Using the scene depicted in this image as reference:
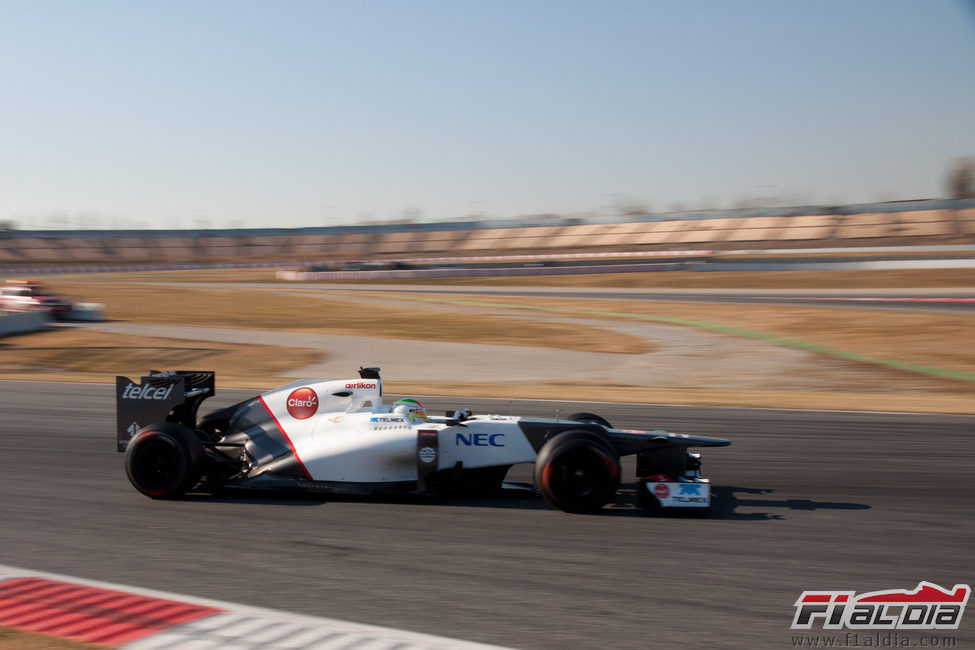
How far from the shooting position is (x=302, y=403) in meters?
6.96

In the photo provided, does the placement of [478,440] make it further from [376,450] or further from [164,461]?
[164,461]

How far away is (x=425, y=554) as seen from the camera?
17.4 feet

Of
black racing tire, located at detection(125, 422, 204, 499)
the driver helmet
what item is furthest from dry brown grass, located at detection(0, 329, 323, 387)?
the driver helmet

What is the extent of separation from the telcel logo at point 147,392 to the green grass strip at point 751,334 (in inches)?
559

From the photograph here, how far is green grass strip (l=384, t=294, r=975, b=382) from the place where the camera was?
1616 cm

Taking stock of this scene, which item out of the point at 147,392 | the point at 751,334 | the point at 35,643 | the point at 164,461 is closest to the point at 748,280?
the point at 751,334

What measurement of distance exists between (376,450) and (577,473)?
1.64 m

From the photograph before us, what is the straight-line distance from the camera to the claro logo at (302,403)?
6.94 meters

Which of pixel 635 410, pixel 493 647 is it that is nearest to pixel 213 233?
pixel 635 410

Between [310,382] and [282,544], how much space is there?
6.06 feet

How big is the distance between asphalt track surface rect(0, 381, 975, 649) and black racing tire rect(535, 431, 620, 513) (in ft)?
0.47

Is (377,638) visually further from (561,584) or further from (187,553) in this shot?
(187,553)

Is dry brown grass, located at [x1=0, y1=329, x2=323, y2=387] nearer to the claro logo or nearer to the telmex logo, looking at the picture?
the claro logo

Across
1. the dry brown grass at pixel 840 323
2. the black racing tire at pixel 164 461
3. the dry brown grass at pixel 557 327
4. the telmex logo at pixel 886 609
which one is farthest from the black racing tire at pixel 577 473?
the dry brown grass at pixel 840 323
